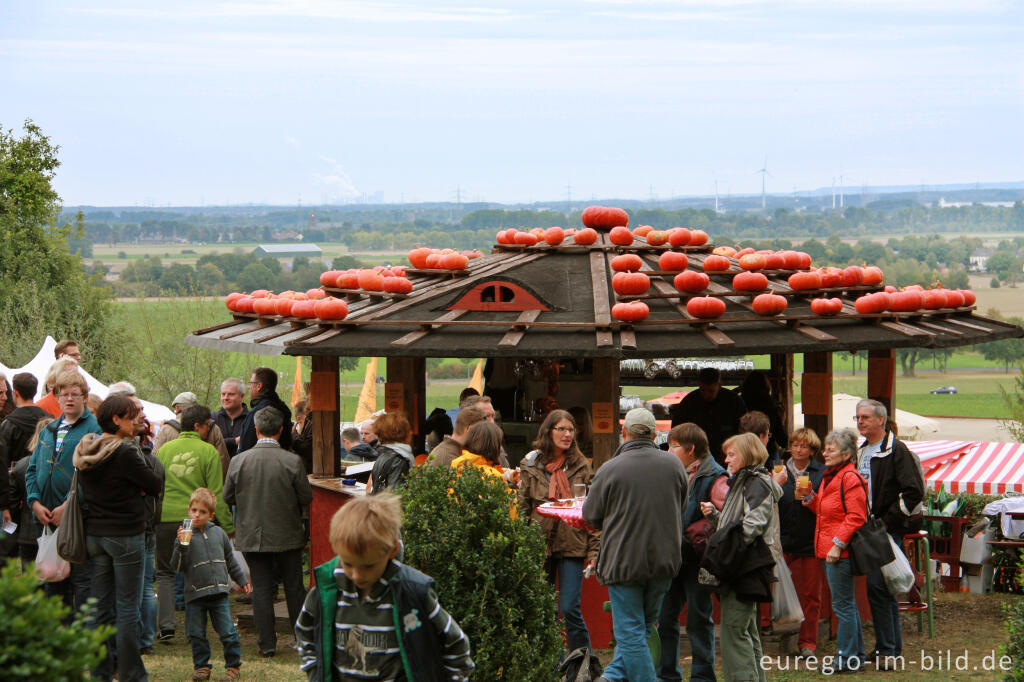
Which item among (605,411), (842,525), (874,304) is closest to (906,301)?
(874,304)

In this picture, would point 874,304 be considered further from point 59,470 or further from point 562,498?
point 59,470

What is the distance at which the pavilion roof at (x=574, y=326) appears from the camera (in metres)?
10.1

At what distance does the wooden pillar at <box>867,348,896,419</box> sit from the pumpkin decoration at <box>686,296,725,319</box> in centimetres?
206

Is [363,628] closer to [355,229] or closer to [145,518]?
[145,518]

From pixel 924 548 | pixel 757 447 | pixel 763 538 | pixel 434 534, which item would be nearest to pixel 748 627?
pixel 763 538

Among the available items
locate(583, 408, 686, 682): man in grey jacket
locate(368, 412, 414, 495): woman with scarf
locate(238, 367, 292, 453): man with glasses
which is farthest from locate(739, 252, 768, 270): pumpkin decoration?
locate(583, 408, 686, 682): man in grey jacket

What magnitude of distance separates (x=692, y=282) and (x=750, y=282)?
0.55 m

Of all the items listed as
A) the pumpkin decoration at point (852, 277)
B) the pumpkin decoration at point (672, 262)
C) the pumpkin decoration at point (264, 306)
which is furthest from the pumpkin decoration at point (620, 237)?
the pumpkin decoration at point (264, 306)

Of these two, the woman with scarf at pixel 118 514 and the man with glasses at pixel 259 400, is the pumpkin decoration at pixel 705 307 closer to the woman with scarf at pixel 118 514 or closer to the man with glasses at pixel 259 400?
the man with glasses at pixel 259 400

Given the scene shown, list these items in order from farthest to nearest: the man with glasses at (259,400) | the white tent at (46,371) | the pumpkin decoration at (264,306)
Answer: the white tent at (46,371) → the pumpkin decoration at (264,306) → the man with glasses at (259,400)

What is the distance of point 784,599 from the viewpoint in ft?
26.4

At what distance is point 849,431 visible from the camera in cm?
790

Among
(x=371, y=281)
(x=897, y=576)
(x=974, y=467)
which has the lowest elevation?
(x=974, y=467)

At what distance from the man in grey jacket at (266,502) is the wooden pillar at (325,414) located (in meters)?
2.27
